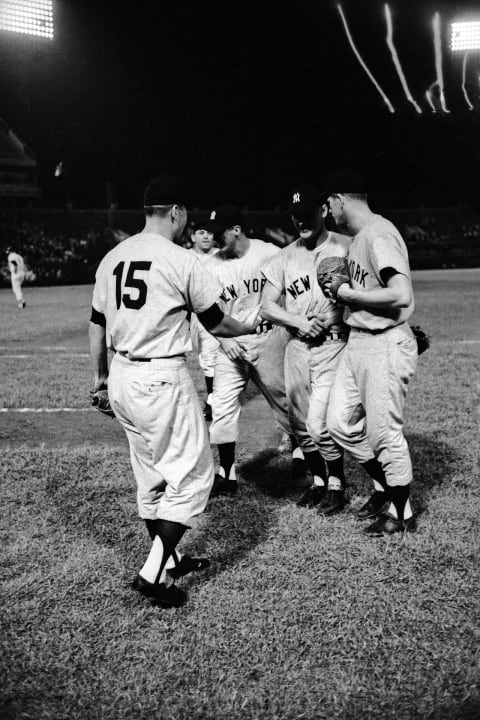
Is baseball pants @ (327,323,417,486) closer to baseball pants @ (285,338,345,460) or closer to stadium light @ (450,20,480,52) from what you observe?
baseball pants @ (285,338,345,460)

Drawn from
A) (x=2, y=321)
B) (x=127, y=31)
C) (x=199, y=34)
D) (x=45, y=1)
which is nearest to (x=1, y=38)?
(x=45, y=1)

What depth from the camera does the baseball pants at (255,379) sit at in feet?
18.2

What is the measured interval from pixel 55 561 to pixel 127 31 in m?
35.3

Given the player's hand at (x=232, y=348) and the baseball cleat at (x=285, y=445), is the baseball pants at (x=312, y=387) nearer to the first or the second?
the player's hand at (x=232, y=348)

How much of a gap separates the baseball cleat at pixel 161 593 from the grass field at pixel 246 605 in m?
0.05

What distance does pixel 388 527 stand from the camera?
→ 4410 mm

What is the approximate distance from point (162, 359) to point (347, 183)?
1.79m

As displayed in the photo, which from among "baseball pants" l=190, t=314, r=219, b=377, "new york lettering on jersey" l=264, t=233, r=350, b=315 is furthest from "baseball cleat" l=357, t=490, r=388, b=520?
"baseball pants" l=190, t=314, r=219, b=377

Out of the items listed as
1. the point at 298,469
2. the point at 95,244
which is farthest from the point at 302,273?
the point at 95,244

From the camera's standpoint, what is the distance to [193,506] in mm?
3619

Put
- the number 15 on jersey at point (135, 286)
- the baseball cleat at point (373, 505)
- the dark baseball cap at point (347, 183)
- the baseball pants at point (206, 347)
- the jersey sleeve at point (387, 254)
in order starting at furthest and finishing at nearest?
the baseball pants at point (206, 347)
the baseball cleat at point (373, 505)
the dark baseball cap at point (347, 183)
the jersey sleeve at point (387, 254)
the number 15 on jersey at point (135, 286)

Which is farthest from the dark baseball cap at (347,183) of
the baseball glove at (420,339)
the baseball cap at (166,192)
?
the baseball cap at (166,192)

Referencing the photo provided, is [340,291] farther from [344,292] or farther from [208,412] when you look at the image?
[208,412]

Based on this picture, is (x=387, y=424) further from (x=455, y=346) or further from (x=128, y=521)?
(x=455, y=346)
